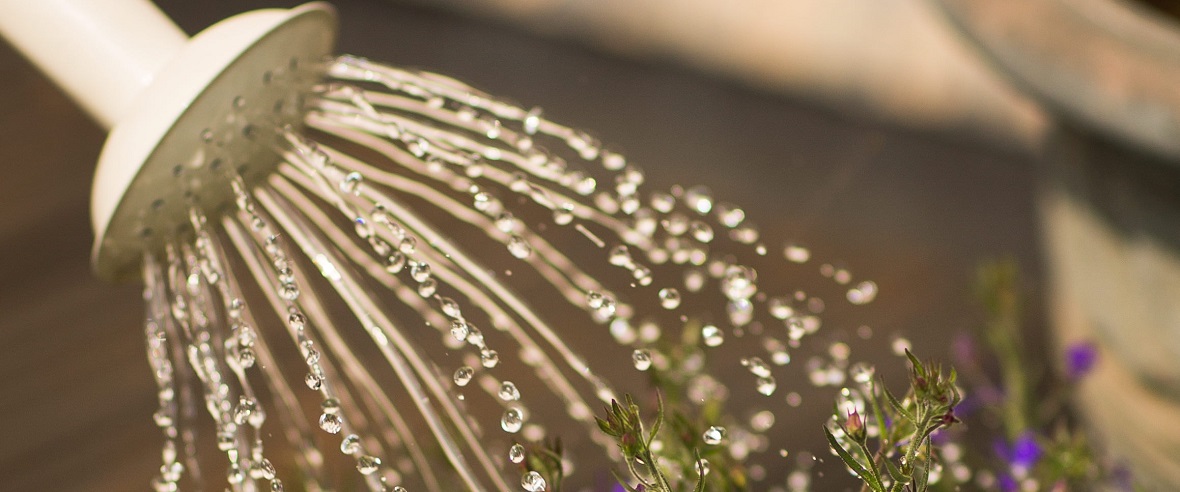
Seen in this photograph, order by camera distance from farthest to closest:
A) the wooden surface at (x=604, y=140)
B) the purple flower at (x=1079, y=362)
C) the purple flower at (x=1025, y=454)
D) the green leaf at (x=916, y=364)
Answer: the wooden surface at (x=604, y=140), the purple flower at (x=1079, y=362), the purple flower at (x=1025, y=454), the green leaf at (x=916, y=364)

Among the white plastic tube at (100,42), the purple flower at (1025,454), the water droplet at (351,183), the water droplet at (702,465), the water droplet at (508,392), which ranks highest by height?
the white plastic tube at (100,42)

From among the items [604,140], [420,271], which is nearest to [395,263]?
[420,271]

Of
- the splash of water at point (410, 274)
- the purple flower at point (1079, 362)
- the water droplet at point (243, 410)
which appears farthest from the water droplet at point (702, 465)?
the purple flower at point (1079, 362)

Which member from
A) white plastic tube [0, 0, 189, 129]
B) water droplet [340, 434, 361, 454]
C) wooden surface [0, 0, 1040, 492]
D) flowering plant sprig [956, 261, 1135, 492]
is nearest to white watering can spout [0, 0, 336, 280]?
white plastic tube [0, 0, 189, 129]

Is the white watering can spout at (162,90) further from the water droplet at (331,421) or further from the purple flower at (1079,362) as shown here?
the purple flower at (1079,362)

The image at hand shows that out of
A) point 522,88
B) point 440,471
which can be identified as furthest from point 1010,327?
point 522,88
